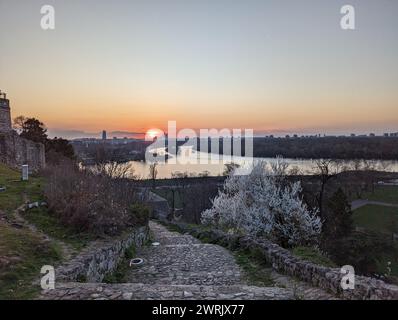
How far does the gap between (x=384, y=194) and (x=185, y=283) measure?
5043 cm

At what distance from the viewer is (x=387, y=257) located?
23.3 m

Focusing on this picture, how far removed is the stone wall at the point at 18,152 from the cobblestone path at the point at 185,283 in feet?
46.6

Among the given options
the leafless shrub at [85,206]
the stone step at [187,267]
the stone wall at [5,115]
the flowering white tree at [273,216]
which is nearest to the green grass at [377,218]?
the flowering white tree at [273,216]

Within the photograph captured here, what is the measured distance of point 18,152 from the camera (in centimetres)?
2272

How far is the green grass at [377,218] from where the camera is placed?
104 ft

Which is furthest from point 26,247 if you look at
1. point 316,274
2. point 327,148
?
point 327,148

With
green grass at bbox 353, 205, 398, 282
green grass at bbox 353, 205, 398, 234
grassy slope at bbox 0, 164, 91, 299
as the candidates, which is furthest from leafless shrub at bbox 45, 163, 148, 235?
green grass at bbox 353, 205, 398, 234

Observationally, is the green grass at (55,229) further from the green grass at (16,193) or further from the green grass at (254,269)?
the green grass at (254,269)

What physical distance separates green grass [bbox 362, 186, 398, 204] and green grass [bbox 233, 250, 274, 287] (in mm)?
41936

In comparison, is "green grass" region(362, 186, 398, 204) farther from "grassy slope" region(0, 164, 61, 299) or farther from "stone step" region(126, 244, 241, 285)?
"grassy slope" region(0, 164, 61, 299)

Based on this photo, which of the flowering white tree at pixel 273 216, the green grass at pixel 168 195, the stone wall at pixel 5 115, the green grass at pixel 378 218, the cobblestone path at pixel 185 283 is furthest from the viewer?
the green grass at pixel 168 195

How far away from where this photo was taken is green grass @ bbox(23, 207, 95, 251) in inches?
302
